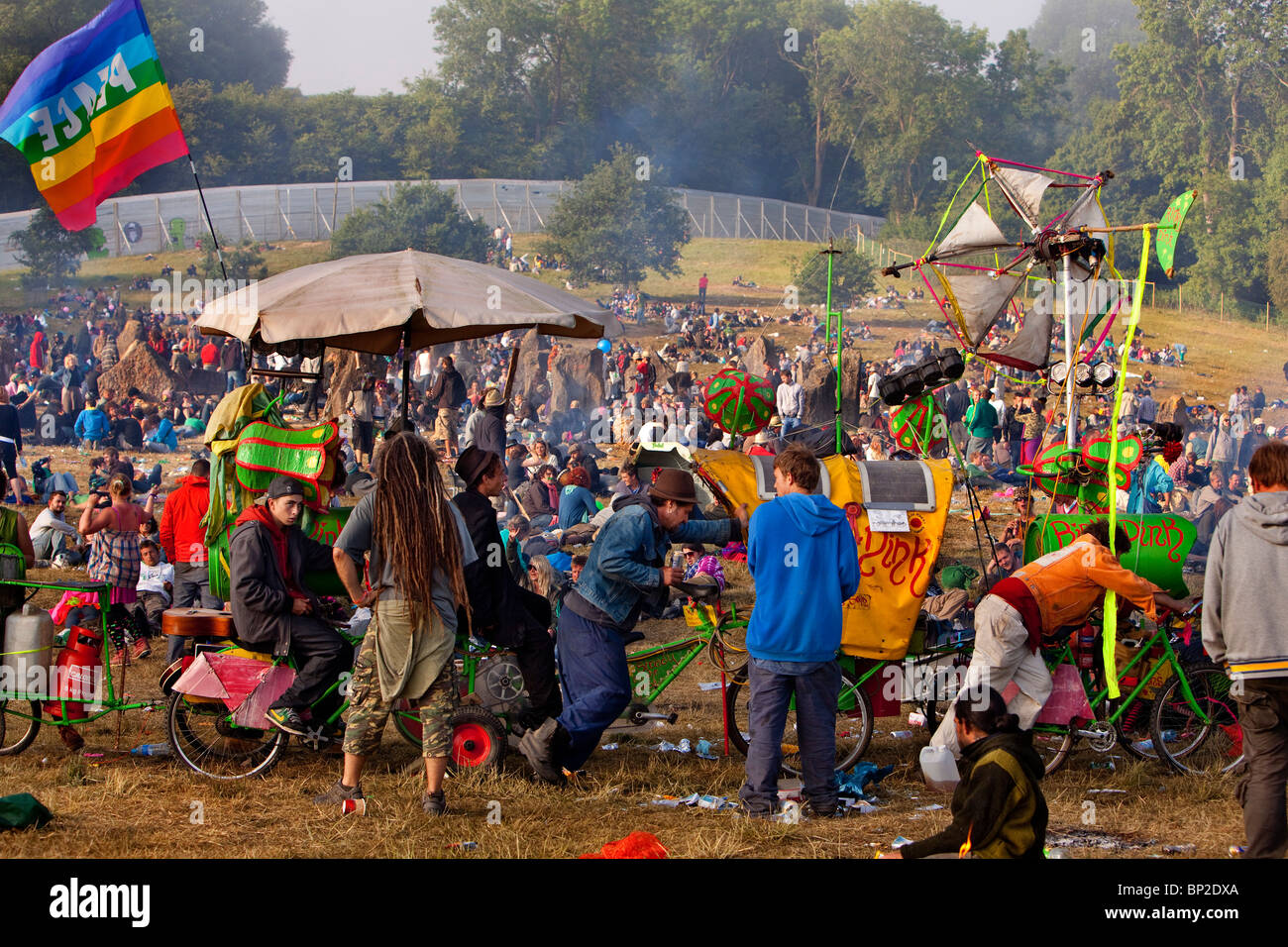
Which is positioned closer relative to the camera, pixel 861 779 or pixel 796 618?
pixel 796 618

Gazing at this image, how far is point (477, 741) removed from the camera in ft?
19.2

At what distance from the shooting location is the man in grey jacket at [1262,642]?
14.4ft

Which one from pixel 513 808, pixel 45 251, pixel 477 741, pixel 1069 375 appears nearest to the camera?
pixel 513 808

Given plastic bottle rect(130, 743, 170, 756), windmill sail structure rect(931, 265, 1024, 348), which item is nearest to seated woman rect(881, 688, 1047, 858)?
plastic bottle rect(130, 743, 170, 756)

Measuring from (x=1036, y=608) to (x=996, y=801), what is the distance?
6.94 ft

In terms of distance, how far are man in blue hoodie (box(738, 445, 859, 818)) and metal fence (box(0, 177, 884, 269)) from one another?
3880cm

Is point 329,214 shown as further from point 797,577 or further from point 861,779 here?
point 797,577

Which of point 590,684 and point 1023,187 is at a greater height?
point 1023,187

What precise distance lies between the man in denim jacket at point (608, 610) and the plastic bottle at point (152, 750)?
6.49 ft

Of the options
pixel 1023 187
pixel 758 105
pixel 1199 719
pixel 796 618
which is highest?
pixel 758 105

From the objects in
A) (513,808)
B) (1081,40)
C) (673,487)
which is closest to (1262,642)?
(673,487)

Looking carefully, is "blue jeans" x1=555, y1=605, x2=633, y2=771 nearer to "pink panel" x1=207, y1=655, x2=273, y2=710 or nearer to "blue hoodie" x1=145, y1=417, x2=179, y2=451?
"pink panel" x1=207, y1=655, x2=273, y2=710

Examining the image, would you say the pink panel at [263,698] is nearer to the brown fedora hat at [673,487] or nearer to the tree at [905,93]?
the brown fedora hat at [673,487]

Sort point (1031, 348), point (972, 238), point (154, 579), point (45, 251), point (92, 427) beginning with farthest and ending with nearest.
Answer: point (45, 251)
point (92, 427)
point (154, 579)
point (972, 238)
point (1031, 348)
